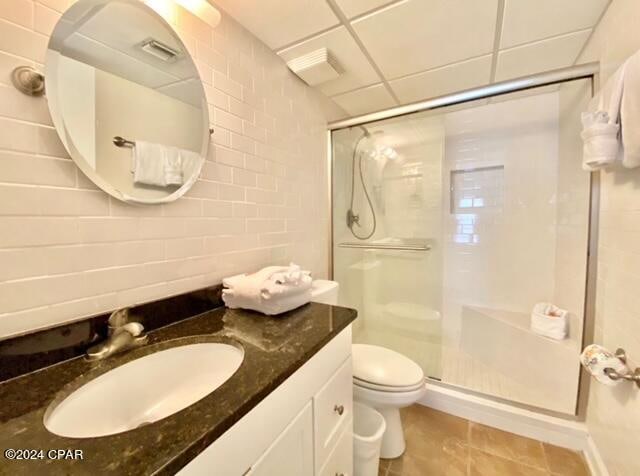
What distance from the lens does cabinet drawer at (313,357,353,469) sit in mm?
783

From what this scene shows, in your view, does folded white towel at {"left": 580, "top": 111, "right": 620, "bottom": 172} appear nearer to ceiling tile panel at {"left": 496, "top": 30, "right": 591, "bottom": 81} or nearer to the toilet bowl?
ceiling tile panel at {"left": 496, "top": 30, "right": 591, "bottom": 81}

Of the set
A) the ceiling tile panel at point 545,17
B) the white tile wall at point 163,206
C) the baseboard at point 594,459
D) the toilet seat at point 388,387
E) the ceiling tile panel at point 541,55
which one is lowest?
the baseboard at point 594,459

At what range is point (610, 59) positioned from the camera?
1.07 metres

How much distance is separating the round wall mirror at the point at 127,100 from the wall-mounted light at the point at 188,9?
0.04m

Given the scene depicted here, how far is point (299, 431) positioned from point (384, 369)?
741mm

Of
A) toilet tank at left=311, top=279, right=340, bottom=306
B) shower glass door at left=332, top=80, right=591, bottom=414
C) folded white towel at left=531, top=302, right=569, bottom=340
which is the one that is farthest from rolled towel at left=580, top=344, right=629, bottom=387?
toilet tank at left=311, top=279, right=340, bottom=306

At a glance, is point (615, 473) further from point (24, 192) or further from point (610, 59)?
point (24, 192)

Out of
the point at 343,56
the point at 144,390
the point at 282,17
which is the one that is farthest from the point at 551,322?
the point at 282,17

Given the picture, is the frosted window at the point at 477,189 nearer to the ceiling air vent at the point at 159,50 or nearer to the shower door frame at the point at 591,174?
the shower door frame at the point at 591,174

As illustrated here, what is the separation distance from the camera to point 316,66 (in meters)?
1.40

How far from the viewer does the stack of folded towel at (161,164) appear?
0.85 meters

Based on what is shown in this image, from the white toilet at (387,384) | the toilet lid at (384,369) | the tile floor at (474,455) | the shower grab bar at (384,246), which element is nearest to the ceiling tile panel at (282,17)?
the white toilet at (387,384)

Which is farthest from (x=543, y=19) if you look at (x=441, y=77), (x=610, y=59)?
(x=441, y=77)

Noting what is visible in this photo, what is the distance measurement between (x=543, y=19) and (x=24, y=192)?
193cm
